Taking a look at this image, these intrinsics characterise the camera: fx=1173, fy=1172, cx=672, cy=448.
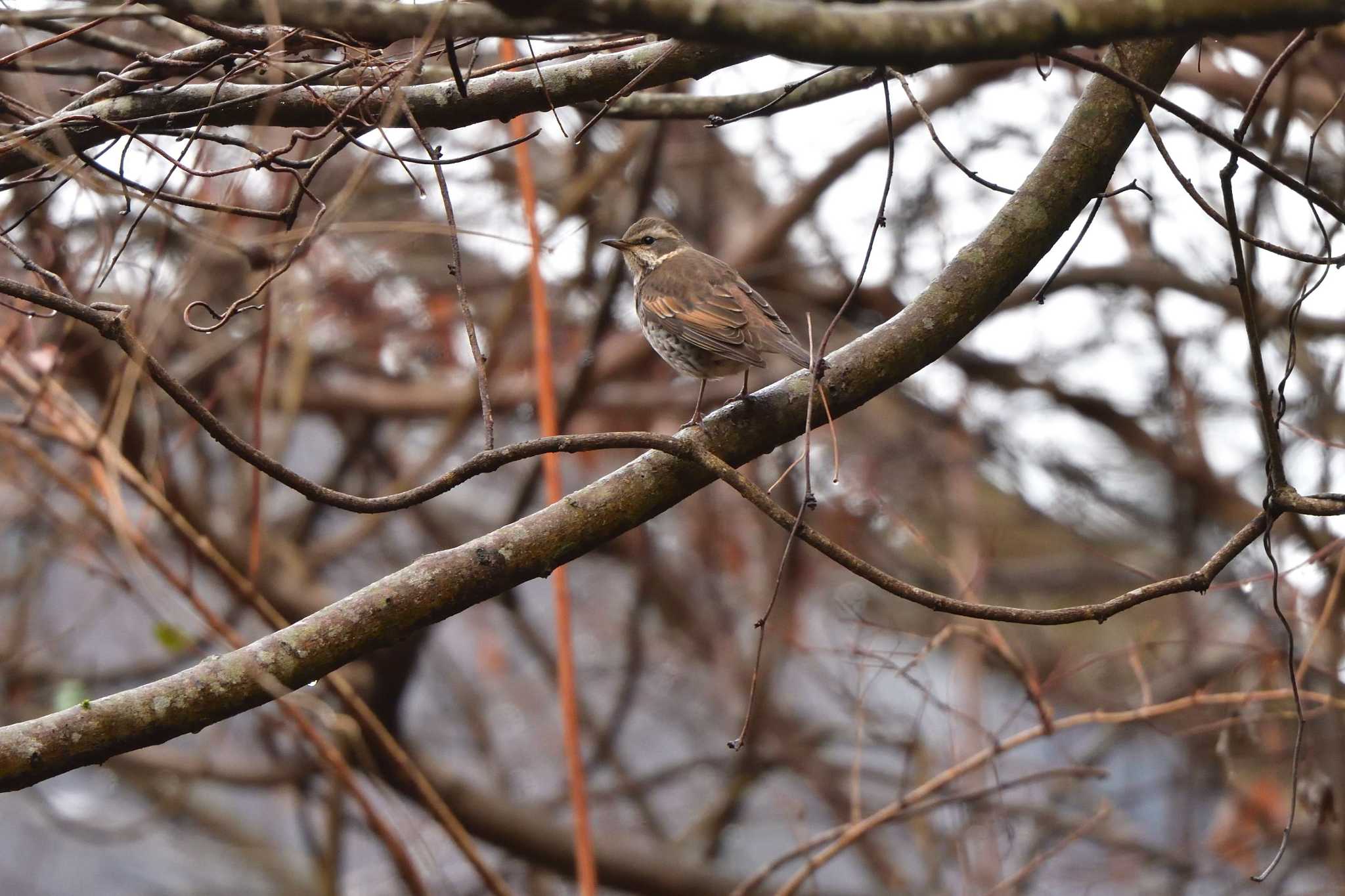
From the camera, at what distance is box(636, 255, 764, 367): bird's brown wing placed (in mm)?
3994

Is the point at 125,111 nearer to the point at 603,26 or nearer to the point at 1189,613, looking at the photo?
the point at 603,26

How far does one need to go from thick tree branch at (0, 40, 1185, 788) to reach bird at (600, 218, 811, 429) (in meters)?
0.68

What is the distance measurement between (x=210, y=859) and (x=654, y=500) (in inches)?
375

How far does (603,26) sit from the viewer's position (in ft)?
4.83

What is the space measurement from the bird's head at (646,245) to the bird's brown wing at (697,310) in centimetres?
31

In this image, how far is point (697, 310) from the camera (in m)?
4.29

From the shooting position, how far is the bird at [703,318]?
3.99 meters

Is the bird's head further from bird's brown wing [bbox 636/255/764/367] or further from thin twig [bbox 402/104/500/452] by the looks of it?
thin twig [bbox 402/104/500/452]

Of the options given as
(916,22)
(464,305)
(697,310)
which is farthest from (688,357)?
(916,22)

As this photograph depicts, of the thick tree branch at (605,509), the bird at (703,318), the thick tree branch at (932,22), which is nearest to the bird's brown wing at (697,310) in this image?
the bird at (703,318)

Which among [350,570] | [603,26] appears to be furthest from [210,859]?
[603,26]

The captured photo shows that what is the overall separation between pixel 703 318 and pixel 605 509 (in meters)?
1.70

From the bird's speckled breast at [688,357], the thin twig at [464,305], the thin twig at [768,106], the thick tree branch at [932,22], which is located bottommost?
the thick tree branch at [932,22]

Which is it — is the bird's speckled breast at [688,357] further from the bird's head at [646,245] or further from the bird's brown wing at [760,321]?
the bird's head at [646,245]
